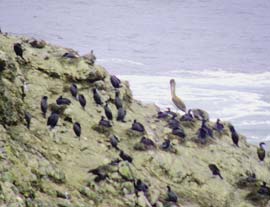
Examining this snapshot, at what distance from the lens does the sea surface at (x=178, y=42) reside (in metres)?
40.7

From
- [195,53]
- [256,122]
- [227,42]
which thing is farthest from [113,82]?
[227,42]

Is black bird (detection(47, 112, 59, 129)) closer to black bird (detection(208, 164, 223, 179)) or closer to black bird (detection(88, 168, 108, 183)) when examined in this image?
black bird (detection(88, 168, 108, 183))

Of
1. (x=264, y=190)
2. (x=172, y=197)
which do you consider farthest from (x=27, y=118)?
(x=264, y=190)

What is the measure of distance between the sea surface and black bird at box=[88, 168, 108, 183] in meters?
18.9

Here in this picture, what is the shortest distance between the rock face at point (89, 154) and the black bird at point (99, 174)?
2cm

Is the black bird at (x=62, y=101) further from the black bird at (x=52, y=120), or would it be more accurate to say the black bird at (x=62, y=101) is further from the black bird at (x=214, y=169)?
the black bird at (x=214, y=169)

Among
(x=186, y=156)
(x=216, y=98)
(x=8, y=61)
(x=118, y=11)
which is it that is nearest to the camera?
(x=8, y=61)

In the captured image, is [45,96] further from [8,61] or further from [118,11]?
[118,11]

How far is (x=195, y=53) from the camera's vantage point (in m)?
58.5

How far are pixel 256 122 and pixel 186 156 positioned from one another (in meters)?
19.2

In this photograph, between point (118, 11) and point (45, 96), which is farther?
point (118, 11)

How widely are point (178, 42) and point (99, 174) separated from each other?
50.2m

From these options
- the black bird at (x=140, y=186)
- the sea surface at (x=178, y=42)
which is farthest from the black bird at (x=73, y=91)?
the sea surface at (x=178, y=42)

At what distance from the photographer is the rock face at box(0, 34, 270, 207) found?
13289mm
